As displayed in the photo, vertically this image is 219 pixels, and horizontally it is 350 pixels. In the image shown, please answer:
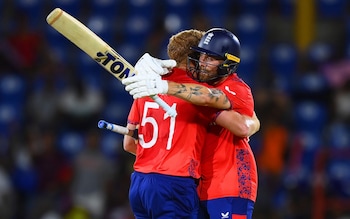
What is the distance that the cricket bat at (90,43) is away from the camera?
5.13 metres

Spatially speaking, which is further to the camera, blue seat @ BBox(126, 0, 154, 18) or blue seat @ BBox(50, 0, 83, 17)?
blue seat @ BBox(50, 0, 83, 17)

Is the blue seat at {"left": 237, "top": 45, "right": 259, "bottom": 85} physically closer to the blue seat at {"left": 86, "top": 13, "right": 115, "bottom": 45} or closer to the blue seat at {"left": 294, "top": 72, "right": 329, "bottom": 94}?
the blue seat at {"left": 294, "top": 72, "right": 329, "bottom": 94}

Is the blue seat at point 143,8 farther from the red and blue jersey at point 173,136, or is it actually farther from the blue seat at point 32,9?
the red and blue jersey at point 173,136

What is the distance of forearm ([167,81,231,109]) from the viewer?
5.03 m

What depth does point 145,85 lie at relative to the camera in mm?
4891

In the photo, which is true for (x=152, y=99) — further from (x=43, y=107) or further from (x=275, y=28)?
(x=275, y=28)

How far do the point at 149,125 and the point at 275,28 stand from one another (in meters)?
6.88

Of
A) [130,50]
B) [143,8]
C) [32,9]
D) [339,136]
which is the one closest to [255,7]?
[143,8]

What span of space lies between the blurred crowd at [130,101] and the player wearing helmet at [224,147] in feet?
12.1

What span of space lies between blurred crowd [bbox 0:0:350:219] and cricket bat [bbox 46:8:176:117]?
4223 millimetres

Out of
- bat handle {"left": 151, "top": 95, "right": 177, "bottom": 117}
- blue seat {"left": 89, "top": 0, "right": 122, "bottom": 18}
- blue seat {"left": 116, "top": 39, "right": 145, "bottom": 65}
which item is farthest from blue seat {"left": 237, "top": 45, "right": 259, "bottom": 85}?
bat handle {"left": 151, "top": 95, "right": 177, "bottom": 117}

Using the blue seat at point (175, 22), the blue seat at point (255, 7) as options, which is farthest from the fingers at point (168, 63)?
the blue seat at point (255, 7)

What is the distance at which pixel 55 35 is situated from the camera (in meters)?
Result: 12.2

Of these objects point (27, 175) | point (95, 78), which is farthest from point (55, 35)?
point (27, 175)
